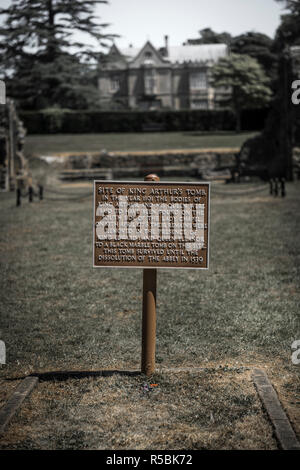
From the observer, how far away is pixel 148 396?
4.43 meters

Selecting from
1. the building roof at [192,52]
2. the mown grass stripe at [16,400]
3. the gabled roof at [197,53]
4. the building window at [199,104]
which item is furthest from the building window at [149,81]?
the mown grass stripe at [16,400]

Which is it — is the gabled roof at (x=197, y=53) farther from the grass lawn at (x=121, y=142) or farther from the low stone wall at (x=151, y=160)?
the low stone wall at (x=151, y=160)

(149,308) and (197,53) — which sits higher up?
(197,53)

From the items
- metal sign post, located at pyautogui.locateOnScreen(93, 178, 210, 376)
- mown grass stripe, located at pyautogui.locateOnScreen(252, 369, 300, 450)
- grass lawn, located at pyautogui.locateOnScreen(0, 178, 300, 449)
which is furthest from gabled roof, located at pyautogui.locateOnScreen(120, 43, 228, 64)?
mown grass stripe, located at pyautogui.locateOnScreen(252, 369, 300, 450)

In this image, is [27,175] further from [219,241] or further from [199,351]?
[199,351]

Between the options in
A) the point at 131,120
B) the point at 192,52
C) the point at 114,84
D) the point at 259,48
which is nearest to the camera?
the point at 131,120

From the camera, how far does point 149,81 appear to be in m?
68.9

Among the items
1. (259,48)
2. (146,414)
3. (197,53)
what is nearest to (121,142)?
(259,48)

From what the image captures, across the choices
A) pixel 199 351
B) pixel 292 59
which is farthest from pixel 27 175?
pixel 199 351

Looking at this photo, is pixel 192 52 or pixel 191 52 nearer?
pixel 192 52

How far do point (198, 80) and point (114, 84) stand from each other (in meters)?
11.1

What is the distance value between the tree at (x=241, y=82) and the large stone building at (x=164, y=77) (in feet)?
65.6

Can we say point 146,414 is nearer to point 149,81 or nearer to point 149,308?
point 149,308

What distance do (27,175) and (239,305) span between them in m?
17.9
